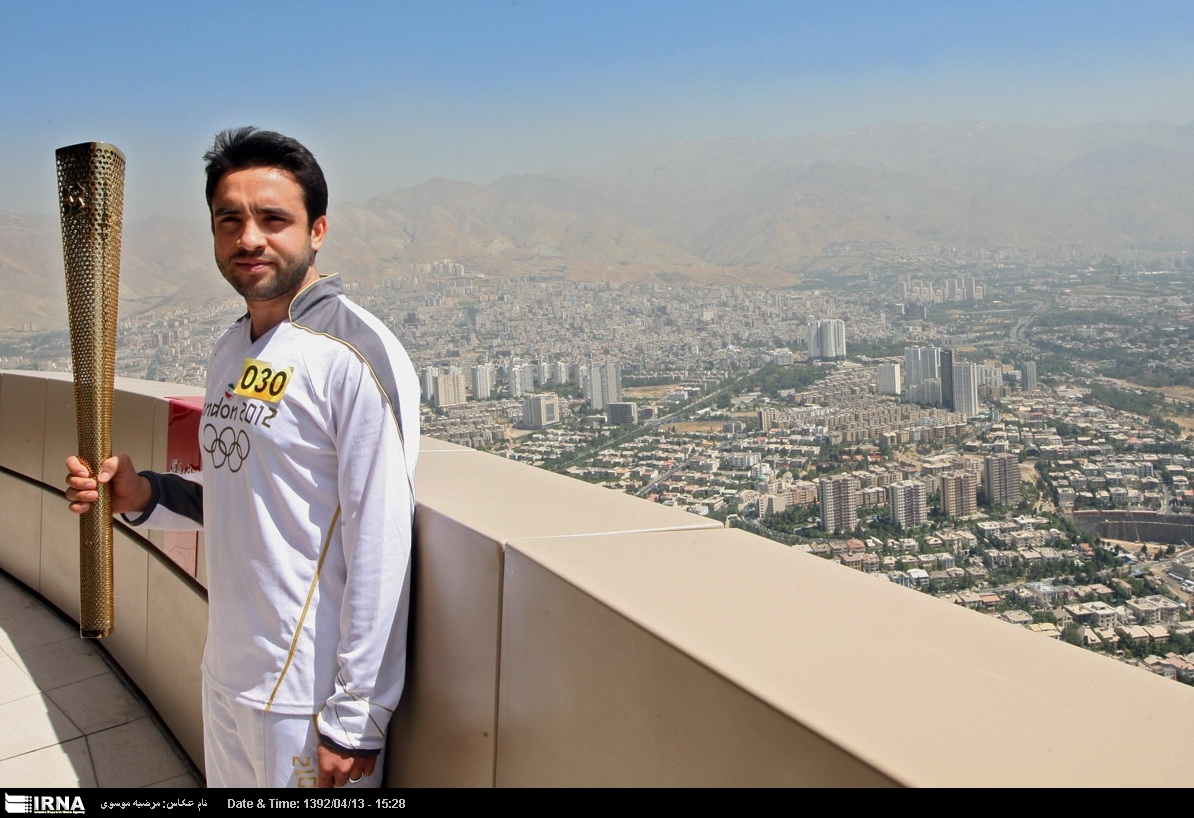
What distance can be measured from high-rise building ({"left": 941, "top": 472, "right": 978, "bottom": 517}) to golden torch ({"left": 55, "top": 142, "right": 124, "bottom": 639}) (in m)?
7.48

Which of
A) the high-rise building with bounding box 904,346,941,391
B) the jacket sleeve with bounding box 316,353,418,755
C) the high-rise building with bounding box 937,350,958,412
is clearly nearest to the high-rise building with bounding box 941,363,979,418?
the high-rise building with bounding box 937,350,958,412

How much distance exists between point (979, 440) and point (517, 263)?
29590 mm

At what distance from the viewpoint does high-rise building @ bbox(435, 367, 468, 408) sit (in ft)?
53.9

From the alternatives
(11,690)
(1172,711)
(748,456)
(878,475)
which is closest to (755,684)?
(1172,711)

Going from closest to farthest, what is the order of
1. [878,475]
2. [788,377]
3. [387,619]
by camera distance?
[387,619], [878,475], [788,377]

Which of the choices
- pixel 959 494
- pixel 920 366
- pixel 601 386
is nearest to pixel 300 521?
pixel 959 494

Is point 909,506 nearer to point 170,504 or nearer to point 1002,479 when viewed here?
point 1002,479

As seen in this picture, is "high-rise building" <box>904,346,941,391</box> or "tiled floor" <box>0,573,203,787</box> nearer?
"tiled floor" <box>0,573,203,787</box>

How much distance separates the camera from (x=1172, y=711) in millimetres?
920

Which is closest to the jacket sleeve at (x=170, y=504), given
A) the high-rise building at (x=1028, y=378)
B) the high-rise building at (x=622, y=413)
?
the high-rise building at (x=622, y=413)

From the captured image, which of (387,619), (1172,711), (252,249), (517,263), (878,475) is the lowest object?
(878,475)

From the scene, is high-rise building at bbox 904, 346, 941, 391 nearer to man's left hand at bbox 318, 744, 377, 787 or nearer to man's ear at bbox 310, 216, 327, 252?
man's ear at bbox 310, 216, 327, 252

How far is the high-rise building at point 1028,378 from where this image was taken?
1677 centimetres
